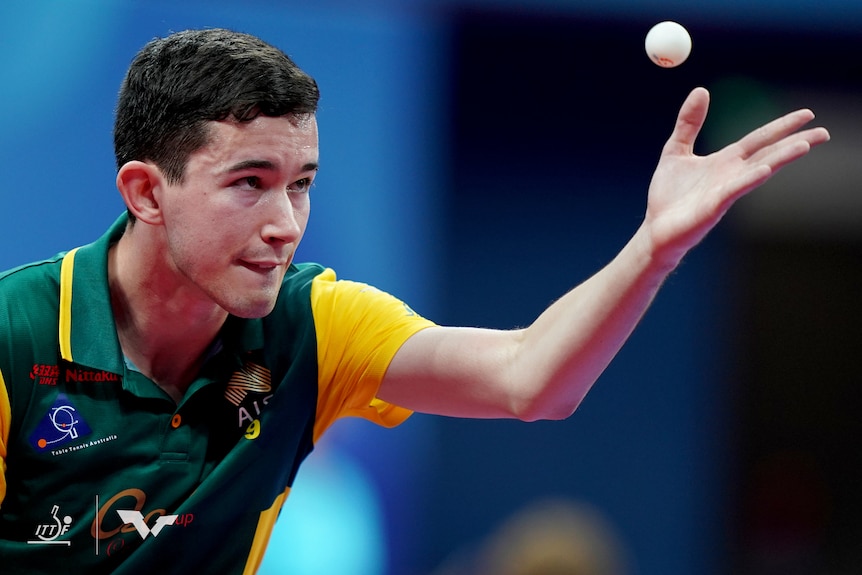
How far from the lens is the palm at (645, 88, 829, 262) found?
2074mm

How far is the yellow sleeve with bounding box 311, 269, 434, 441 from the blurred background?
6.45ft

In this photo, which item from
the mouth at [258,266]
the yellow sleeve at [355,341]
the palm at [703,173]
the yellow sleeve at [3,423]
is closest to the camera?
the palm at [703,173]

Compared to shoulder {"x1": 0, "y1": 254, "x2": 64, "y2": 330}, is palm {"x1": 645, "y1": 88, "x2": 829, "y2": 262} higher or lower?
higher

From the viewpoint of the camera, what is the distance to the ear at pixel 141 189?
2.59 meters

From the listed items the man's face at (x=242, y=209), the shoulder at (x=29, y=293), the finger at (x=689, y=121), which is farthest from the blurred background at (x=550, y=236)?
the finger at (x=689, y=121)

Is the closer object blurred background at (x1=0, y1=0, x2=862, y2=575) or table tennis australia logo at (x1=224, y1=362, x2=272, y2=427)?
table tennis australia logo at (x1=224, y1=362, x2=272, y2=427)

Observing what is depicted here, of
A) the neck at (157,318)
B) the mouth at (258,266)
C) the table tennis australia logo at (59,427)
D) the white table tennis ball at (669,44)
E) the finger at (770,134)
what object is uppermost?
the white table tennis ball at (669,44)

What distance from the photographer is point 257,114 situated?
2.48 metres

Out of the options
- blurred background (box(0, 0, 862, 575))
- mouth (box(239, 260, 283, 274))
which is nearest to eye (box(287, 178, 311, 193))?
mouth (box(239, 260, 283, 274))

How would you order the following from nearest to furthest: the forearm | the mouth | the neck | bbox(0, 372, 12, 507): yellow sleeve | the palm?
the palm
the forearm
bbox(0, 372, 12, 507): yellow sleeve
the mouth
the neck

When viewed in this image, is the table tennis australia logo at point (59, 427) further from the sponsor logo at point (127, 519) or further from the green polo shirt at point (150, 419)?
the sponsor logo at point (127, 519)

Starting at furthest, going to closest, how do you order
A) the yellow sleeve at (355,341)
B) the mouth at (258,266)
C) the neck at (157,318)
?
the yellow sleeve at (355,341)
the neck at (157,318)
the mouth at (258,266)

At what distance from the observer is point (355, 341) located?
2775 mm

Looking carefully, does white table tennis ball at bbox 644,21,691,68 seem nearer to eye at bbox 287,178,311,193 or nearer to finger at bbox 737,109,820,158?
finger at bbox 737,109,820,158
